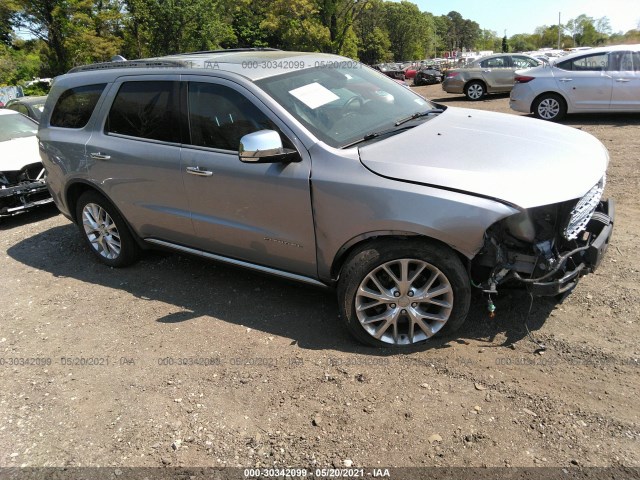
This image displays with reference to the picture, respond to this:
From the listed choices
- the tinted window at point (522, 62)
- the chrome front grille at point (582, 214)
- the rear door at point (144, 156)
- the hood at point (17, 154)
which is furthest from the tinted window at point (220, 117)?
the tinted window at point (522, 62)

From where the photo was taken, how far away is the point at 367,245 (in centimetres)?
312

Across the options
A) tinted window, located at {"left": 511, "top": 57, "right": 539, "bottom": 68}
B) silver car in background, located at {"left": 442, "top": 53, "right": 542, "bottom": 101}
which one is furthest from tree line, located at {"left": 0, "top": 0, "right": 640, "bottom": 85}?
tinted window, located at {"left": 511, "top": 57, "right": 539, "bottom": 68}

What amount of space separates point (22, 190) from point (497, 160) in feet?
20.6

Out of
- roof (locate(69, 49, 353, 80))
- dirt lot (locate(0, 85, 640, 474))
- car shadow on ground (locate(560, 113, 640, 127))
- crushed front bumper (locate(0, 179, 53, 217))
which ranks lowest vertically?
dirt lot (locate(0, 85, 640, 474))

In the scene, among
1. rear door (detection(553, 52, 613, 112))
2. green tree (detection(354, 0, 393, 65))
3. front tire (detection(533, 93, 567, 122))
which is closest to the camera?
rear door (detection(553, 52, 613, 112))

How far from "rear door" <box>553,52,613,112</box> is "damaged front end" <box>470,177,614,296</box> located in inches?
330

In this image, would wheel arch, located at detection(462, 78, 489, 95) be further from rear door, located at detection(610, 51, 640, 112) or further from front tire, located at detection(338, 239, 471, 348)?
front tire, located at detection(338, 239, 471, 348)

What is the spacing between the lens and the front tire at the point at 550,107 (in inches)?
412

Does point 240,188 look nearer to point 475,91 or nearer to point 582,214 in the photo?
point 582,214

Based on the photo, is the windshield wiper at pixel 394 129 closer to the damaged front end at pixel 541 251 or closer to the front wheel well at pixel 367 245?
the front wheel well at pixel 367 245

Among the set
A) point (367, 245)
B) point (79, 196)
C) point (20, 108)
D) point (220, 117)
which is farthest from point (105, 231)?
point (20, 108)

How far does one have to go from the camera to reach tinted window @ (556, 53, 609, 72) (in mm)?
10013

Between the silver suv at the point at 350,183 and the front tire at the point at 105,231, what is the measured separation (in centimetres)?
23

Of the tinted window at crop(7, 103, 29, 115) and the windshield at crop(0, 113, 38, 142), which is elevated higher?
the tinted window at crop(7, 103, 29, 115)
